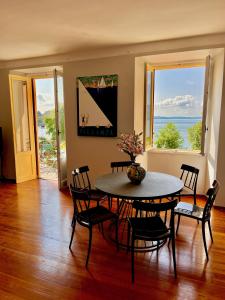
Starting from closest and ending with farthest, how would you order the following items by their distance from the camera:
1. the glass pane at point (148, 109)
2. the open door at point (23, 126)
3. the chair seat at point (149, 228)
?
the chair seat at point (149, 228) → the glass pane at point (148, 109) → the open door at point (23, 126)

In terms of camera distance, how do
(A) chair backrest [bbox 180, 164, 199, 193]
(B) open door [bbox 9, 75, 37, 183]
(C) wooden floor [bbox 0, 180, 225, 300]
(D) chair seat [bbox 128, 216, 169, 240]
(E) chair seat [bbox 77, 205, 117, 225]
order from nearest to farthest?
1. (C) wooden floor [bbox 0, 180, 225, 300]
2. (D) chair seat [bbox 128, 216, 169, 240]
3. (E) chair seat [bbox 77, 205, 117, 225]
4. (A) chair backrest [bbox 180, 164, 199, 193]
5. (B) open door [bbox 9, 75, 37, 183]

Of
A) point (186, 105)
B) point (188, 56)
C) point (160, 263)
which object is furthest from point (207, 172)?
point (160, 263)

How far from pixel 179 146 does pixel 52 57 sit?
3.20 metres

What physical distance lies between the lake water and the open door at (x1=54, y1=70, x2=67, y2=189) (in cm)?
203

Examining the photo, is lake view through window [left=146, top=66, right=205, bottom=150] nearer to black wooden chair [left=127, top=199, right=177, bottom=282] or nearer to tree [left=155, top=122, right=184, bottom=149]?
tree [left=155, top=122, right=184, bottom=149]

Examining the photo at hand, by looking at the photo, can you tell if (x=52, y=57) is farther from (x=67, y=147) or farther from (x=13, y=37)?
(x=67, y=147)

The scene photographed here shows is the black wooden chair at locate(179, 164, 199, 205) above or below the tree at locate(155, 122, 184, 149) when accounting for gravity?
below

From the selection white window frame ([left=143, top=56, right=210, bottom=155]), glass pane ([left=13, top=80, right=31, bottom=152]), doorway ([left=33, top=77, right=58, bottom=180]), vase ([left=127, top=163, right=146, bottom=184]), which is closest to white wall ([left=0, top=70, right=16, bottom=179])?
glass pane ([left=13, top=80, right=31, bottom=152])

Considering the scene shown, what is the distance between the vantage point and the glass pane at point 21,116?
525 centimetres

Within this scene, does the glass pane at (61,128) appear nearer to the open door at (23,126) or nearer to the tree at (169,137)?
the open door at (23,126)

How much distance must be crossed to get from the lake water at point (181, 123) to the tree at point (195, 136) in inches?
2.5

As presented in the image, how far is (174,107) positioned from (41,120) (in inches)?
137

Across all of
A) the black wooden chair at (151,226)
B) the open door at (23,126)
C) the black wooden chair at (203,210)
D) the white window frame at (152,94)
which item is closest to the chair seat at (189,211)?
the black wooden chair at (203,210)

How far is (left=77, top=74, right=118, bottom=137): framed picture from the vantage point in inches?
167
